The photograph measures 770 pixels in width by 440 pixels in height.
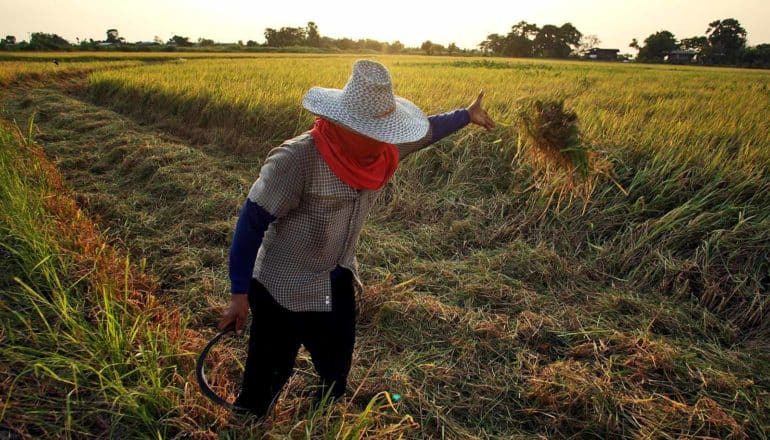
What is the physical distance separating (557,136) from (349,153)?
5.47 ft

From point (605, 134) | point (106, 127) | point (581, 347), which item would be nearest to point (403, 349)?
point (581, 347)

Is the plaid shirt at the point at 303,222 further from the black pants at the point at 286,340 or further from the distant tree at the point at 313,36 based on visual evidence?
the distant tree at the point at 313,36

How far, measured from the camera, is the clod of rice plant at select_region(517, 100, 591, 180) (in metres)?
2.45

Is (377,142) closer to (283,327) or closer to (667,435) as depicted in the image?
(283,327)

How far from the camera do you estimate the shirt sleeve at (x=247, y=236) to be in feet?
3.92

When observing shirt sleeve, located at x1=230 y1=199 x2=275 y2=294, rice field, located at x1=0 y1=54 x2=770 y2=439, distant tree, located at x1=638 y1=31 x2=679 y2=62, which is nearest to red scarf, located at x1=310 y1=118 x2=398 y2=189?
shirt sleeve, located at x1=230 y1=199 x2=275 y2=294

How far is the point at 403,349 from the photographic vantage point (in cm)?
211

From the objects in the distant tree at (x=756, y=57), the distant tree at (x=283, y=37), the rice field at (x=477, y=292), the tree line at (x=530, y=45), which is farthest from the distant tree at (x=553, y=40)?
the rice field at (x=477, y=292)

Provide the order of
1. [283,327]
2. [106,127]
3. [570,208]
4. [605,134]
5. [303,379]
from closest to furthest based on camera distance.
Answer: [283,327], [303,379], [570,208], [605,134], [106,127]

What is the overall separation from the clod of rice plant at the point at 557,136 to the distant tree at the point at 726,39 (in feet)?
128

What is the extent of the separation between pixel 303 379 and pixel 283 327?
1.88ft

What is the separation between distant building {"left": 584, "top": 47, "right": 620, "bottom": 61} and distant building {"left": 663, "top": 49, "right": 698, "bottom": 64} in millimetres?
6592

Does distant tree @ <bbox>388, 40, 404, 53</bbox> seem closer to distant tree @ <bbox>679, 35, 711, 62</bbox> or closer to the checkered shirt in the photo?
distant tree @ <bbox>679, 35, 711, 62</bbox>

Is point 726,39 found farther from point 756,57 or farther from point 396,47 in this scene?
point 396,47
